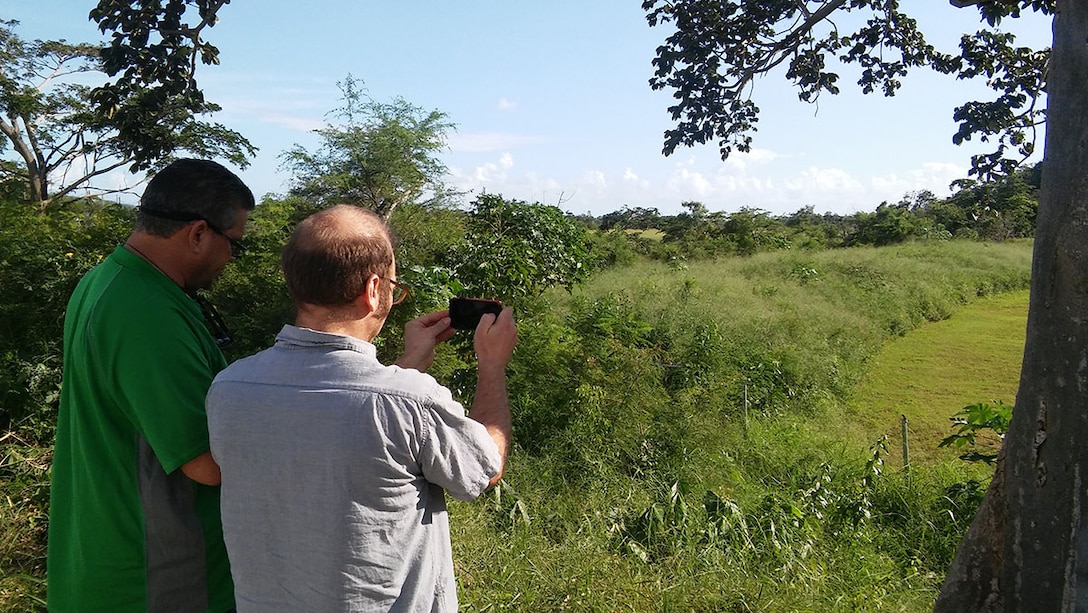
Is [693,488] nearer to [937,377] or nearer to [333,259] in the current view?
[333,259]

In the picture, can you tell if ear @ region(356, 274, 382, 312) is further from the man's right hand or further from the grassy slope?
the grassy slope

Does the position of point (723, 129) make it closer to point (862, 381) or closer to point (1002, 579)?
point (1002, 579)

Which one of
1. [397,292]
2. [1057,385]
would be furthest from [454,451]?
[1057,385]

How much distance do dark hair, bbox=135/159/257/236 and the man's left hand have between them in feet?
1.56

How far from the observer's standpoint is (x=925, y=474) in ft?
18.8

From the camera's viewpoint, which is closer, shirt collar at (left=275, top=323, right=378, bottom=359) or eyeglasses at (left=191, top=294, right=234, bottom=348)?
shirt collar at (left=275, top=323, right=378, bottom=359)

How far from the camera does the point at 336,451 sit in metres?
1.19

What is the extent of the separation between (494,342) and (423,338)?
0.28 m

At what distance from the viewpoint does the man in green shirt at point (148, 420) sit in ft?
4.34

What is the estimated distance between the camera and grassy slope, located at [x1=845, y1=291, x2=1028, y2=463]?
8.59 meters

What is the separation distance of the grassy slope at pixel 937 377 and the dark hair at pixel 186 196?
7.33 metres

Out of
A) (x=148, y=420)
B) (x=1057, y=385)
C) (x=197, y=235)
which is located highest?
(x=197, y=235)

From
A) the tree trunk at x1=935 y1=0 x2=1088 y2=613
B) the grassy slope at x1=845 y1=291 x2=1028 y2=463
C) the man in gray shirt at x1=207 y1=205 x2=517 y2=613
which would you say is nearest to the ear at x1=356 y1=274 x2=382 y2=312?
the man in gray shirt at x1=207 y1=205 x2=517 y2=613

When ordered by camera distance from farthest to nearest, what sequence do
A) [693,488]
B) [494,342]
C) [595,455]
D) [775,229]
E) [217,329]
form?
[775,229]
[595,455]
[693,488]
[217,329]
[494,342]
